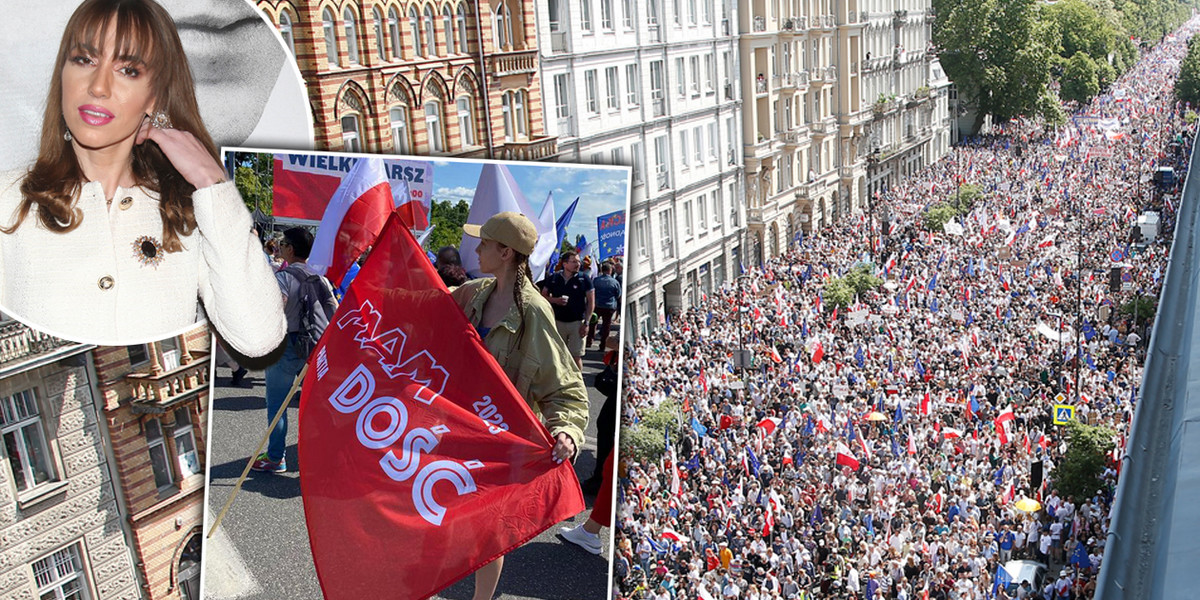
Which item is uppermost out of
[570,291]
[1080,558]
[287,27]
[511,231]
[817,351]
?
[287,27]

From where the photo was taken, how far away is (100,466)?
42.8ft

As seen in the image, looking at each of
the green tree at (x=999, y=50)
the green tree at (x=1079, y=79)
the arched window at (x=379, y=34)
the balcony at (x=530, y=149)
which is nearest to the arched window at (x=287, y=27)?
the arched window at (x=379, y=34)

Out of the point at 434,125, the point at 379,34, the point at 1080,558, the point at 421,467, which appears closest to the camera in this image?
the point at 421,467

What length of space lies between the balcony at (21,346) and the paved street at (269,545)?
7.31 m

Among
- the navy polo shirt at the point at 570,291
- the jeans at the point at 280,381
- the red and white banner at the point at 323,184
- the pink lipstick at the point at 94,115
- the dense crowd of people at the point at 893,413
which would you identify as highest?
the pink lipstick at the point at 94,115

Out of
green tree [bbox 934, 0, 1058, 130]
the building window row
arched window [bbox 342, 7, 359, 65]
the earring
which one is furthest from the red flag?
green tree [bbox 934, 0, 1058, 130]

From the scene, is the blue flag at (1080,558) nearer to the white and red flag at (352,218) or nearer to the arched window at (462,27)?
the arched window at (462,27)

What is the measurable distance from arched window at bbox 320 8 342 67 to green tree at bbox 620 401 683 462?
8.49 metres

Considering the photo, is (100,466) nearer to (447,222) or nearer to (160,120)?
(160,120)

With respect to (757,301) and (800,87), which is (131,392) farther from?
(800,87)

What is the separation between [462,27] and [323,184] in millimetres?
18635

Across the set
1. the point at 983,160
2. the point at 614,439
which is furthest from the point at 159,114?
the point at 983,160

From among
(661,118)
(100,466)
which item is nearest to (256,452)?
(100,466)

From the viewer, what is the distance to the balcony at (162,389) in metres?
13.0
